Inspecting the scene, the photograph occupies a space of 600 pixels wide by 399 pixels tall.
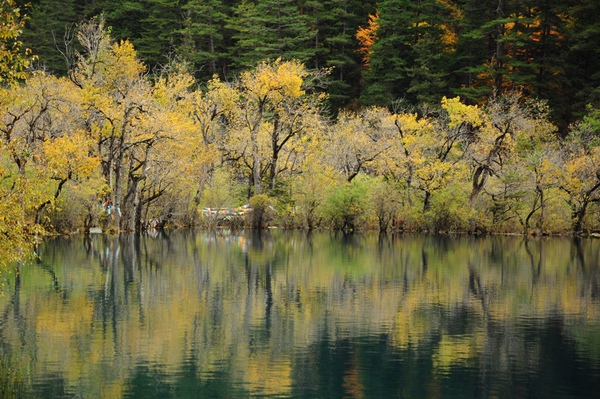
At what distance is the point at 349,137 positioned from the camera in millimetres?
61031

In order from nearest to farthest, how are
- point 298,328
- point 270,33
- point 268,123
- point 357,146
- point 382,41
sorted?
point 298,328, point 357,146, point 268,123, point 382,41, point 270,33

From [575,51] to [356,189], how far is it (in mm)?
27341

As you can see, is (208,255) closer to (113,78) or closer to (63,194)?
(63,194)

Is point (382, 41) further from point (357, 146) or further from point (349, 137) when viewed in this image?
point (357, 146)

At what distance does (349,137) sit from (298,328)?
4273 centimetres

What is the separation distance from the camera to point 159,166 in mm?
51781

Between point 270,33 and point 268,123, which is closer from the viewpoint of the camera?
point 268,123

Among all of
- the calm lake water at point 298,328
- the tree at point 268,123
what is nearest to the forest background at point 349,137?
the tree at point 268,123

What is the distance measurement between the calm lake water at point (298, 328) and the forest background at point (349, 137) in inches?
611

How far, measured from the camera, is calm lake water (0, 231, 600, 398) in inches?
554

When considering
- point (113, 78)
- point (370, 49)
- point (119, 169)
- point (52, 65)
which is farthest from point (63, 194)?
point (370, 49)

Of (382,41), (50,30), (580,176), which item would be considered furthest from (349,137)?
(50,30)

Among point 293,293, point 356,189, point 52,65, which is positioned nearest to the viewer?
point 293,293

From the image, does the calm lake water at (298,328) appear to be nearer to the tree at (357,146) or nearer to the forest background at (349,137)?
the forest background at (349,137)
